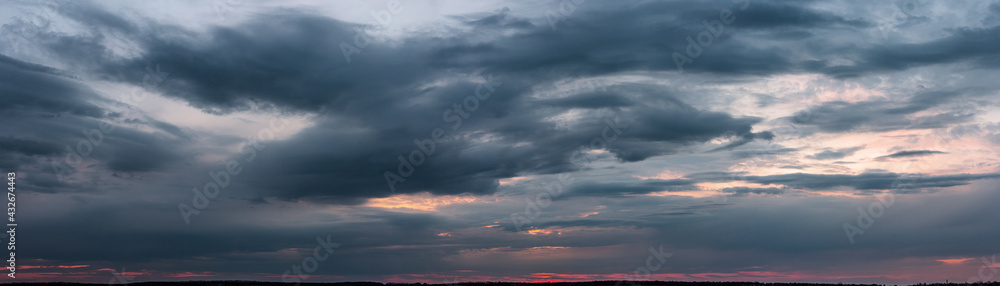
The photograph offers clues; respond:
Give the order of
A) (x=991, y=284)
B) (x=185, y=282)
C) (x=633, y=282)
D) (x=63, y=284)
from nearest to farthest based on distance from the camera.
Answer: (x=991, y=284)
(x=63, y=284)
(x=185, y=282)
(x=633, y=282)

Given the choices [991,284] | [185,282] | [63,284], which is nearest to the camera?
[991,284]

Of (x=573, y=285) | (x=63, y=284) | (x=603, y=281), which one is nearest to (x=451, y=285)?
(x=573, y=285)

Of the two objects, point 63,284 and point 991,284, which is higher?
point 63,284

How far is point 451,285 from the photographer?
204 ft

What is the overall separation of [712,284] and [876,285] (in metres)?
15.4

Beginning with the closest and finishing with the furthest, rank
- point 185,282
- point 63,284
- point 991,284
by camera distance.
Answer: point 991,284, point 63,284, point 185,282

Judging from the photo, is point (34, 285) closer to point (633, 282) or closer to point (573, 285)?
point (573, 285)

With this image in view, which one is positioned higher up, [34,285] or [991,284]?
[34,285]

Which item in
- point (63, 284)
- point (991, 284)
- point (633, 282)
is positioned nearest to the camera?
point (991, 284)

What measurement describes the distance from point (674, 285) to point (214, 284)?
44.5m

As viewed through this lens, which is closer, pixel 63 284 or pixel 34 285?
pixel 34 285

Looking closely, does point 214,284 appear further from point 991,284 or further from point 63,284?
point 991,284

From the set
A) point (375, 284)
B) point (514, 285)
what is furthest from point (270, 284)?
point (514, 285)

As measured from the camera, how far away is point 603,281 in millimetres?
67938
